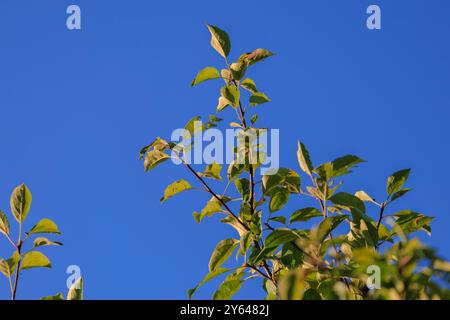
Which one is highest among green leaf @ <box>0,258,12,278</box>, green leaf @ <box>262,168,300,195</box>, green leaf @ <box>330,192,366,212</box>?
green leaf @ <box>262,168,300,195</box>

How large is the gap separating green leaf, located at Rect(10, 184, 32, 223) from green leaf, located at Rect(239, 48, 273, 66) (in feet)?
3.36

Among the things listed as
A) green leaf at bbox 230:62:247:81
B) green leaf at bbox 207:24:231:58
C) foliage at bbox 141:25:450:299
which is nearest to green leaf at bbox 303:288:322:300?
foliage at bbox 141:25:450:299

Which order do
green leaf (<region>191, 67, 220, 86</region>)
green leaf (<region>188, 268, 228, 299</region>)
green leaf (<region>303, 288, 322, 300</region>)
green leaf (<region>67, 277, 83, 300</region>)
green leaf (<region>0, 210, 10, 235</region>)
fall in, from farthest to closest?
green leaf (<region>191, 67, 220, 86</region>) < green leaf (<region>0, 210, 10, 235</region>) < green leaf (<region>188, 268, 228, 299</region>) < green leaf (<region>303, 288, 322, 300</region>) < green leaf (<region>67, 277, 83, 300</region>)

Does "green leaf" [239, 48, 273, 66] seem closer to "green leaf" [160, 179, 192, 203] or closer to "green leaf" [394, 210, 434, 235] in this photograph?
"green leaf" [160, 179, 192, 203]

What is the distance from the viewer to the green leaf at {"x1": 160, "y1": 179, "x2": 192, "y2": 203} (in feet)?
8.27

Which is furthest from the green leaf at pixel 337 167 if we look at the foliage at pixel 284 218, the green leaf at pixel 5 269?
the green leaf at pixel 5 269

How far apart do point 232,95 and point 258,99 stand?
0.35ft

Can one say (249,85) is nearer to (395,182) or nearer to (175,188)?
(175,188)

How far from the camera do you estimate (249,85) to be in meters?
2.54

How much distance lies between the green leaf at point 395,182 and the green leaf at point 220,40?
0.86 meters

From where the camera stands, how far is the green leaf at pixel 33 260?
2.03m

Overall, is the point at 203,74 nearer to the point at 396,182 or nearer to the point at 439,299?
the point at 396,182

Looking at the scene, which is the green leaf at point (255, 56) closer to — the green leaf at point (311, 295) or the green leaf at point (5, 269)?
the green leaf at point (311, 295)
